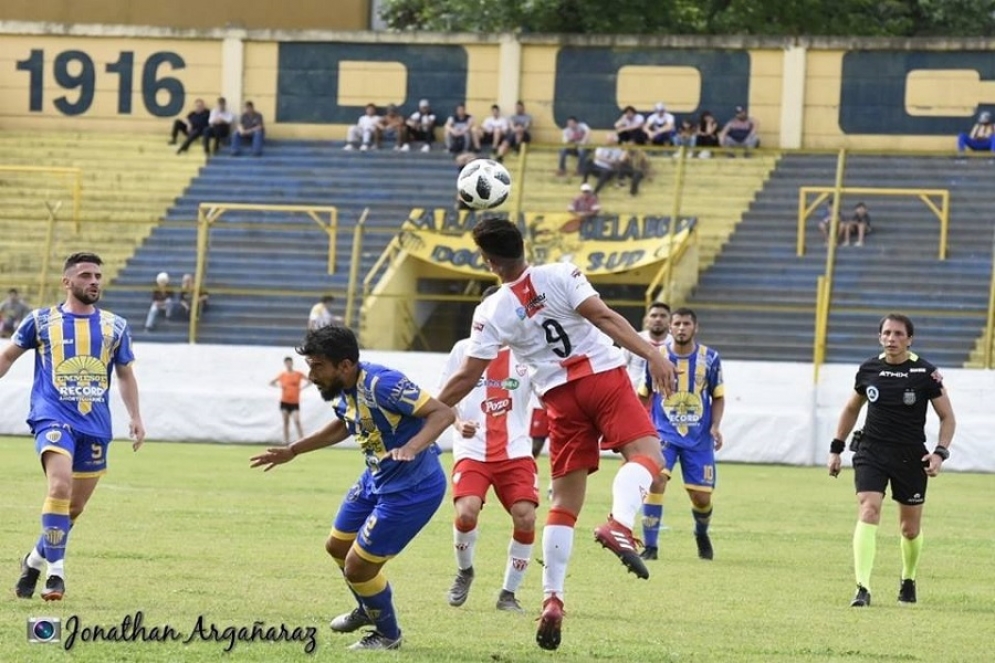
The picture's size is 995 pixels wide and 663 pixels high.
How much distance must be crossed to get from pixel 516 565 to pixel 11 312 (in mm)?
24182

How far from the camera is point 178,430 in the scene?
3055 cm

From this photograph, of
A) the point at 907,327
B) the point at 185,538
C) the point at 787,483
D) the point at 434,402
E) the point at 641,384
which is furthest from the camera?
the point at 787,483

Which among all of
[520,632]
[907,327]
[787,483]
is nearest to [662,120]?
[787,483]

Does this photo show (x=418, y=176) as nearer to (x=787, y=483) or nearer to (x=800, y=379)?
(x=800, y=379)

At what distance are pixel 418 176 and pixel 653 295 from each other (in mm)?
7067

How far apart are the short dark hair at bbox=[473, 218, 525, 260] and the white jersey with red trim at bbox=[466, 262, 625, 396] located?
17 cm

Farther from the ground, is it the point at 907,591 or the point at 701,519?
the point at 907,591

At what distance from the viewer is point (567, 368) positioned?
33.0 ft

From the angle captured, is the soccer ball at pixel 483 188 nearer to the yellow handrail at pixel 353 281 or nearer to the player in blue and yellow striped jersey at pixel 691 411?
the player in blue and yellow striped jersey at pixel 691 411

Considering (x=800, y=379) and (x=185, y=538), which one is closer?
(x=185, y=538)

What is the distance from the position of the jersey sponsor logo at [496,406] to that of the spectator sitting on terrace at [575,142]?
26814mm

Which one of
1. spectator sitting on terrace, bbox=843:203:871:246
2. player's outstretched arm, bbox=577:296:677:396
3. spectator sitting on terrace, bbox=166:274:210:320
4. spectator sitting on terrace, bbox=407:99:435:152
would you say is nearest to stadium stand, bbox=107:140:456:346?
spectator sitting on terrace, bbox=166:274:210:320

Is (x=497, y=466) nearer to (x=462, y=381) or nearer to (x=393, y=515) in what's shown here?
(x=462, y=381)

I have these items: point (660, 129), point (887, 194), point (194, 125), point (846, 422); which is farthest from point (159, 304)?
point (846, 422)
